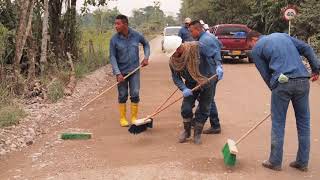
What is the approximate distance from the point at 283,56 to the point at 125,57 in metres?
3.39

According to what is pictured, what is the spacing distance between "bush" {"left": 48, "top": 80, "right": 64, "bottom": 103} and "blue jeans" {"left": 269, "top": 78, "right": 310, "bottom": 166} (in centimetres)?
614

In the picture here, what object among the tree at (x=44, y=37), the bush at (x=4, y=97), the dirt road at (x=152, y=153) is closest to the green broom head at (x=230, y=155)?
the dirt road at (x=152, y=153)

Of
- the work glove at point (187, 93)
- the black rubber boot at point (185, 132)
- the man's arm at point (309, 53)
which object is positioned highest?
the man's arm at point (309, 53)

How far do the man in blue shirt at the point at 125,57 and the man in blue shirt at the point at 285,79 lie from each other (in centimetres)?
298

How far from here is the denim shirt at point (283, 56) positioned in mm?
6645

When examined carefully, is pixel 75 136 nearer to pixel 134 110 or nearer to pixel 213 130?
→ pixel 134 110

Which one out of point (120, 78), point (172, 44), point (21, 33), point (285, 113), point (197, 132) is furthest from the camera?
point (21, 33)

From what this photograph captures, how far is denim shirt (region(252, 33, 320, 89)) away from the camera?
21.8ft

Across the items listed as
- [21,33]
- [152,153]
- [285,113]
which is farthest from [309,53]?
[21,33]

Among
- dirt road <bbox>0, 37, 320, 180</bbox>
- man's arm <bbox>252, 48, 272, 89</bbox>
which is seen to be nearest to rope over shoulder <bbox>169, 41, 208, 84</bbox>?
dirt road <bbox>0, 37, 320, 180</bbox>

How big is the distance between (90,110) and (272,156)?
5.30 meters

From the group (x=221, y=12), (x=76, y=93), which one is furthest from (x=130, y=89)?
(x=221, y=12)

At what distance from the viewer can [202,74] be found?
800cm

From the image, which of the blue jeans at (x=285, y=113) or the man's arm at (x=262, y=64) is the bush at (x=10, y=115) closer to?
the man's arm at (x=262, y=64)
